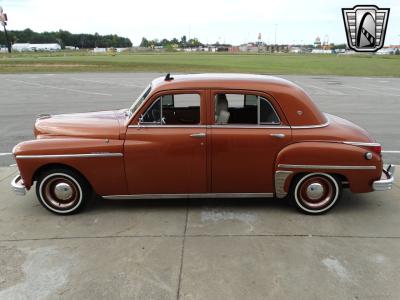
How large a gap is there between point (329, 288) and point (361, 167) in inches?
67.8

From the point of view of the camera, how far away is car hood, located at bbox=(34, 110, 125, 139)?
455 centimetres

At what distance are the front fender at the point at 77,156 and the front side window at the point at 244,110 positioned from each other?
3.92 feet

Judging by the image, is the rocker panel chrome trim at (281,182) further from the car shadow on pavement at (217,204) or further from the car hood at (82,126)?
the car hood at (82,126)

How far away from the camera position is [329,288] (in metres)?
3.27

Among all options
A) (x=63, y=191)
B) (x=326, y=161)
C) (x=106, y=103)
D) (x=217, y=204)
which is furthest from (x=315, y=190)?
(x=106, y=103)

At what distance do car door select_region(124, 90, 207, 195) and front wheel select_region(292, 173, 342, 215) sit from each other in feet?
3.63

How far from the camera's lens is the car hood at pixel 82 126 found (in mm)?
4547

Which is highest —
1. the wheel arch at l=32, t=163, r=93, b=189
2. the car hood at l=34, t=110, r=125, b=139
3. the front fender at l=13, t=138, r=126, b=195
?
the car hood at l=34, t=110, r=125, b=139

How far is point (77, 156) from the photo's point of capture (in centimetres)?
446

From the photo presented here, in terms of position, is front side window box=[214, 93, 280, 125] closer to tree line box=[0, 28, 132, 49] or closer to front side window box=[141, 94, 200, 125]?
front side window box=[141, 94, 200, 125]

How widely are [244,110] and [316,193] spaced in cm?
129

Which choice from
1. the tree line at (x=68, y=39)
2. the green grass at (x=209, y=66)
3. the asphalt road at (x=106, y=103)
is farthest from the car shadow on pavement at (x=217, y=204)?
the tree line at (x=68, y=39)

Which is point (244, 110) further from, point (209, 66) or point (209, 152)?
point (209, 66)

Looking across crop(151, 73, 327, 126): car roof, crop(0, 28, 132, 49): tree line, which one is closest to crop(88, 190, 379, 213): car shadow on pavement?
crop(151, 73, 327, 126): car roof
